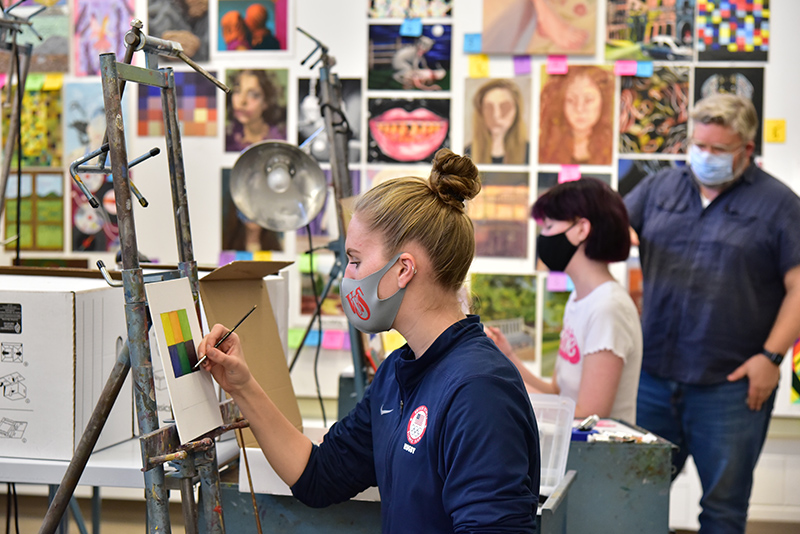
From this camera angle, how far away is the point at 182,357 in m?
1.22

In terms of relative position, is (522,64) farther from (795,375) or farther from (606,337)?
(795,375)

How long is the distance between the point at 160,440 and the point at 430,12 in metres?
2.52

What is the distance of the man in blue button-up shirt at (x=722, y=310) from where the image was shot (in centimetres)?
236

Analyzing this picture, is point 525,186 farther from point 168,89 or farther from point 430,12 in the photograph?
point 168,89

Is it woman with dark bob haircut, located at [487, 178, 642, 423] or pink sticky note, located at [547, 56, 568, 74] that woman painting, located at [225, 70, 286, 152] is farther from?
woman with dark bob haircut, located at [487, 178, 642, 423]

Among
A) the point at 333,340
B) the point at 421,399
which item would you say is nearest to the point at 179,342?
the point at 421,399

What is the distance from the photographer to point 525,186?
3.29 m

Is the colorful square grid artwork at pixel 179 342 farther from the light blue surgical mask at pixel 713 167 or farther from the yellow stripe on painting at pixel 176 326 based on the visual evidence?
the light blue surgical mask at pixel 713 167

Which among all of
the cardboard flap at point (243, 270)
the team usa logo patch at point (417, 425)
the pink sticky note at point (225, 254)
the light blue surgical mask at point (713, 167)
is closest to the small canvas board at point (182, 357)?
the cardboard flap at point (243, 270)

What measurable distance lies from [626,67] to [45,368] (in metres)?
2.53

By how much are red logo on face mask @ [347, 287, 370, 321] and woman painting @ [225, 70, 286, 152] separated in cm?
225

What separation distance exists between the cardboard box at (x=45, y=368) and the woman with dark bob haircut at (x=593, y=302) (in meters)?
1.22

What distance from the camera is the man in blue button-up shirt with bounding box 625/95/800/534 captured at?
7.73ft

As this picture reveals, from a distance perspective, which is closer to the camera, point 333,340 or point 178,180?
point 178,180
